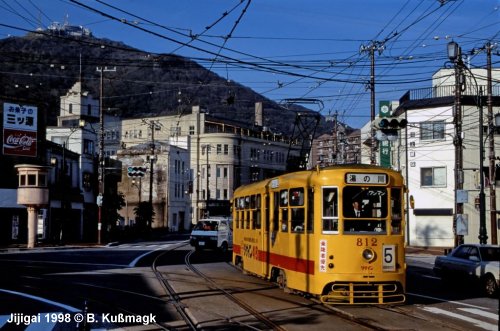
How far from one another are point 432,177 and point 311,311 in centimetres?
3209

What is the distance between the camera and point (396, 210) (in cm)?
1365

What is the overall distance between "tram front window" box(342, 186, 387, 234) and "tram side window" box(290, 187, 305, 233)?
116 cm

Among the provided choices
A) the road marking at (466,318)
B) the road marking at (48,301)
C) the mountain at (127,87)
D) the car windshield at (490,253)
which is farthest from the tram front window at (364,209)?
the mountain at (127,87)

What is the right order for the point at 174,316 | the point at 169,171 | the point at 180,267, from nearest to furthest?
the point at 174,316 < the point at 180,267 < the point at 169,171

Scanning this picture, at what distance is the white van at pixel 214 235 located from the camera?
113 feet

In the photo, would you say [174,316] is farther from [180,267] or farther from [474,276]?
[180,267]

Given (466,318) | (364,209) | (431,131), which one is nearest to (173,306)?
(364,209)

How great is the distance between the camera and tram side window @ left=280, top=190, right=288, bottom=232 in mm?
15062

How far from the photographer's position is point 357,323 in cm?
1154

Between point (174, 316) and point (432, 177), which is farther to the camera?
point (432, 177)

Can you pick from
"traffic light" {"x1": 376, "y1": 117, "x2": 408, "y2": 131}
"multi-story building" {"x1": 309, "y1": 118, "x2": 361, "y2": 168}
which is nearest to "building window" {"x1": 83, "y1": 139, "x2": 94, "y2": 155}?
"multi-story building" {"x1": 309, "y1": 118, "x2": 361, "y2": 168}

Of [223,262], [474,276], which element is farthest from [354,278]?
[223,262]

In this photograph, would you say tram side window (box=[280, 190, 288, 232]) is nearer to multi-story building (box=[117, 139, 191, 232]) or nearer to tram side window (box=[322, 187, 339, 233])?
tram side window (box=[322, 187, 339, 233])

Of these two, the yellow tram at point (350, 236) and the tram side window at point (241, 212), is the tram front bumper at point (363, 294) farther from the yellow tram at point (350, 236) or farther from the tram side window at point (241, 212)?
the tram side window at point (241, 212)
